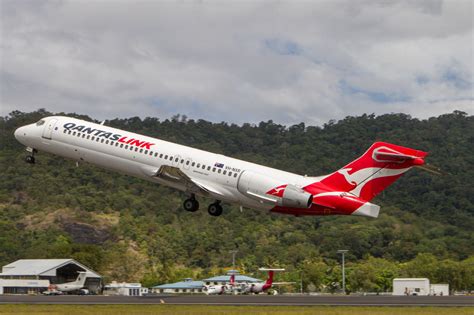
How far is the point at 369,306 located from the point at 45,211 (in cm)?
10712

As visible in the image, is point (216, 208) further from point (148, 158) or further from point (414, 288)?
point (414, 288)

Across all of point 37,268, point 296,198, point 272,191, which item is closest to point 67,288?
point 37,268

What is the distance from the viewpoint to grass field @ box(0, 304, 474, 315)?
53844 mm

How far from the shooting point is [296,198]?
56.5 meters

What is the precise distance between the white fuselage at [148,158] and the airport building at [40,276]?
4430cm

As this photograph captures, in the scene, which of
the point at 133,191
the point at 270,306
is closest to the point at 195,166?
the point at 270,306

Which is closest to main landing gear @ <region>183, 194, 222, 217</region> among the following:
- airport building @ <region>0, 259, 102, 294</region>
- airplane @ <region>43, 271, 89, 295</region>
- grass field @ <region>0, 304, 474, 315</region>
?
grass field @ <region>0, 304, 474, 315</region>

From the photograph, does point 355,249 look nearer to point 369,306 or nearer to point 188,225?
point 188,225

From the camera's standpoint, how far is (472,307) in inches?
2329

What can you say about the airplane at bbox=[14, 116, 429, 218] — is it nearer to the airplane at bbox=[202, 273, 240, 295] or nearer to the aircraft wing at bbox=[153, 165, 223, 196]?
the aircraft wing at bbox=[153, 165, 223, 196]

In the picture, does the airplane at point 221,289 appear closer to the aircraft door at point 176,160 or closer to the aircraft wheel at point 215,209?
the aircraft wheel at point 215,209

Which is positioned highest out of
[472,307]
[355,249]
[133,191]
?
[133,191]

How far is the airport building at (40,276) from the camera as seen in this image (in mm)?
106625

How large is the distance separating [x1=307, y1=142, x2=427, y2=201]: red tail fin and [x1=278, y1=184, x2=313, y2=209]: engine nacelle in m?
0.85
